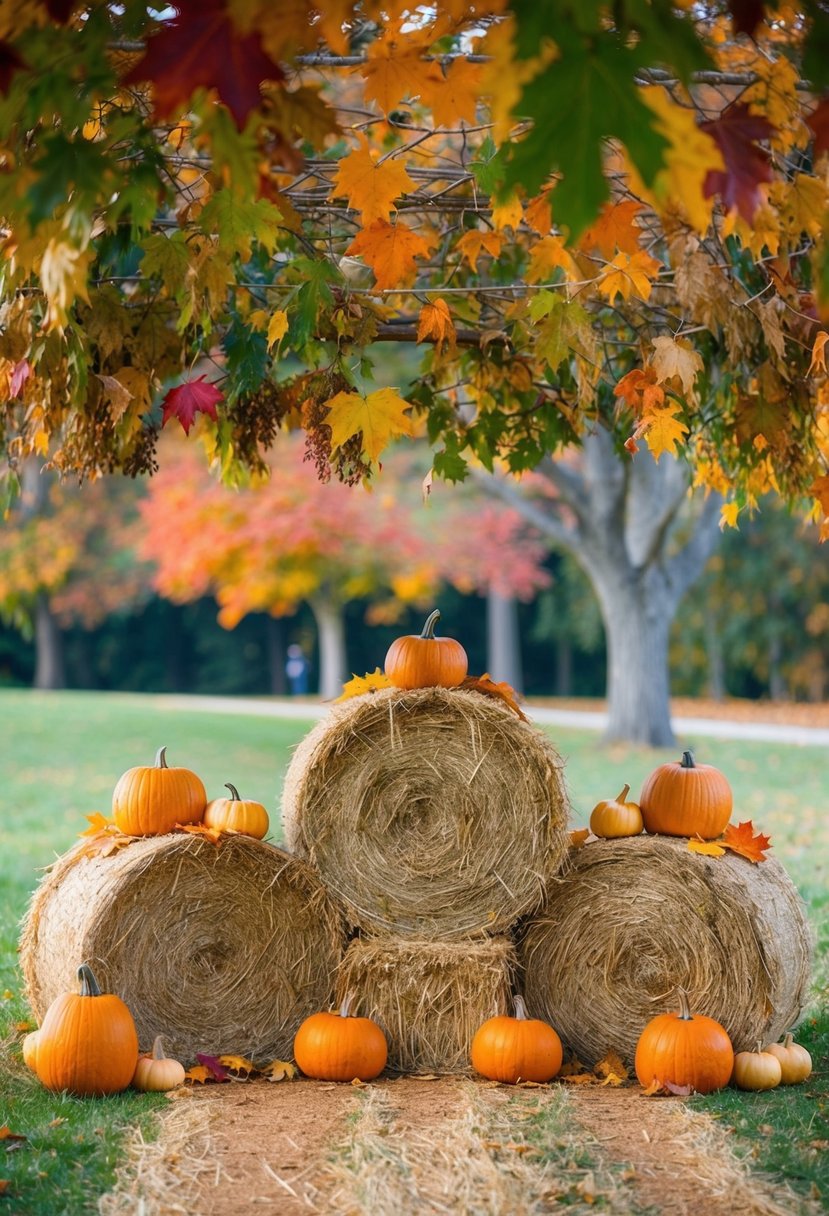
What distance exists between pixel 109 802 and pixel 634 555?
609 cm

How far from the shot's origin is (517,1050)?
4.47m

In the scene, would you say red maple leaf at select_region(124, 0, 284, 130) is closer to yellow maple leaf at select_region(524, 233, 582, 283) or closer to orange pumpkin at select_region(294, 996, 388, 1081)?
yellow maple leaf at select_region(524, 233, 582, 283)

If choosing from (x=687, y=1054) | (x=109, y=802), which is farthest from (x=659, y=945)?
(x=109, y=802)

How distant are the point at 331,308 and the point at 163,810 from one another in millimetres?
1985

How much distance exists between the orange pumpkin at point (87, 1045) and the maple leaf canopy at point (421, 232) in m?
1.85

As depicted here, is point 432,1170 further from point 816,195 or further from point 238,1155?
point 816,195

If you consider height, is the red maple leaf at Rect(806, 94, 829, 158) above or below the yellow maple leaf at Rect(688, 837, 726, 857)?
above

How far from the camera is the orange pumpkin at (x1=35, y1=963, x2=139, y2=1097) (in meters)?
4.21

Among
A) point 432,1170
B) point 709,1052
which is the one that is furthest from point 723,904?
point 432,1170

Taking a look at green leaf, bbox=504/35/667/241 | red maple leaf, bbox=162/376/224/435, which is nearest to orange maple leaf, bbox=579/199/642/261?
red maple leaf, bbox=162/376/224/435

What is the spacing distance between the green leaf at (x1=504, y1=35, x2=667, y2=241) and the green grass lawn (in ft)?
9.01

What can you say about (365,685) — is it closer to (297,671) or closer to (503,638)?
(503,638)

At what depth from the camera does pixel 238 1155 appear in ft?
12.2

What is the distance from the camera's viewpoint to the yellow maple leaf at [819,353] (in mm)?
4133
